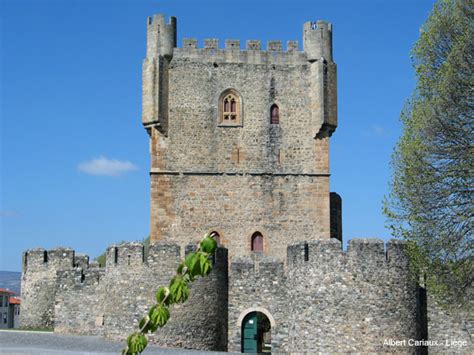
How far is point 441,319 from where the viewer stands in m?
25.1

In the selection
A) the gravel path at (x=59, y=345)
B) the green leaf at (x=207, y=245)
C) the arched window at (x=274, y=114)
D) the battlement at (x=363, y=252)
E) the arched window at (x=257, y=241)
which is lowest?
the gravel path at (x=59, y=345)

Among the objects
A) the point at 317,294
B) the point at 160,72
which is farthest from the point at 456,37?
the point at 160,72

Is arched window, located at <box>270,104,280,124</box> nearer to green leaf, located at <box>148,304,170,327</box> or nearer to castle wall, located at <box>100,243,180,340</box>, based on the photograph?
castle wall, located at <box>100,243,180,340</box>

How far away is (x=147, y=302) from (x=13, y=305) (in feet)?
192

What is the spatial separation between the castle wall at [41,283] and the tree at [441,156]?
13.4 meters

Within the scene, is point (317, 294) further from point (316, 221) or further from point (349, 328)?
point (316, 221)

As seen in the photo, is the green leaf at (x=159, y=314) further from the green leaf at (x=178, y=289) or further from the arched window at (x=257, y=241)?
the arched window at (x=257, y=241)

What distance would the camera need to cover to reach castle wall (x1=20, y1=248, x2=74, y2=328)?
3112cm

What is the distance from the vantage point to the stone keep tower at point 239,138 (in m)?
32.2

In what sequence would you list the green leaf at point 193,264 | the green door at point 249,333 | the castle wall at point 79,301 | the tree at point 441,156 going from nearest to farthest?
the green leaf at point 193,264 < the tree at point 441,156 < the green door at point 249,333 < the castle wall at point 79,301

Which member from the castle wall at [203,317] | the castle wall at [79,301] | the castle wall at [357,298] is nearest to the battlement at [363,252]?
the castle wall at [357,298]

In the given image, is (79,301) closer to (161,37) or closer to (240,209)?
(240,209)

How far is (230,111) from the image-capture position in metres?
33.0


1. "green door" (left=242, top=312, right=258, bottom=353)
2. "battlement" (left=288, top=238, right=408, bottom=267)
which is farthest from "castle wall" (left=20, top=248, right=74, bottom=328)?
"battlement" (left=288, top=238, right=408, bottom=267)
